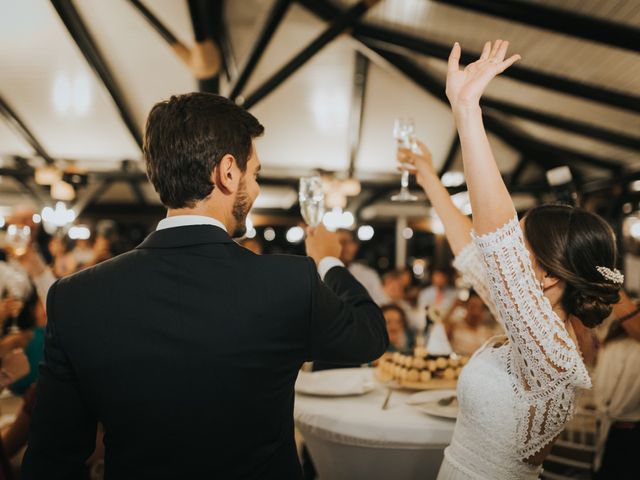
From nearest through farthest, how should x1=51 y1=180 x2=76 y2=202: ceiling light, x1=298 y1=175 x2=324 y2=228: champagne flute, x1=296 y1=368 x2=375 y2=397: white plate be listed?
x1=298 y1=175 x2=324 y2=228: champagne flute
x1=296 y1=368 x2=375 y2=397: white plate
x1=51 y1=180 x2=76 y2=202: ceiling light

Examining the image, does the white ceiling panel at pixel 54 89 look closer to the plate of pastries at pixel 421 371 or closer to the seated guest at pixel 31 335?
the seated guest at pixel 31 335

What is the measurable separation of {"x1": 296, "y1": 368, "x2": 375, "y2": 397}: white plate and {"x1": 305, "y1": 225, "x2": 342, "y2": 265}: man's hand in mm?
705

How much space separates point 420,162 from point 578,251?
74 centimetres

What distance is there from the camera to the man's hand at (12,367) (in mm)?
1746

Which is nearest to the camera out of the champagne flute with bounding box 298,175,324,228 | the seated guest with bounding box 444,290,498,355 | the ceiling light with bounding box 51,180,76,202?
the champagne flute with bounding box 298,175,324,228

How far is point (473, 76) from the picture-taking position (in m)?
0.96

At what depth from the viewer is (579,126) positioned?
20.7 ft

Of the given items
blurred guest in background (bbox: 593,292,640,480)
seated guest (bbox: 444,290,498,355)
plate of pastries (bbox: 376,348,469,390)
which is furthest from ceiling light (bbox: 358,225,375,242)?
plate of pastries (bbox: 376,348,469,390)

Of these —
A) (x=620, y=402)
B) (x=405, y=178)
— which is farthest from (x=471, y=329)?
(x=405, y=178)

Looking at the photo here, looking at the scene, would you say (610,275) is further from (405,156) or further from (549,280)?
(405,156)

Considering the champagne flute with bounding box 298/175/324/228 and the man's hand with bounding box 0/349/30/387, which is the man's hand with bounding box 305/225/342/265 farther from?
the man's hand with bounding box 0/349/30/387

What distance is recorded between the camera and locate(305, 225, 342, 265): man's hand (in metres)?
1.24

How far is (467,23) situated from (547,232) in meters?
4.10

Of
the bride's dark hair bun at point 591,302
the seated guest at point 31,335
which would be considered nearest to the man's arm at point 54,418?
the bride's dark hair bun at point 591,302
